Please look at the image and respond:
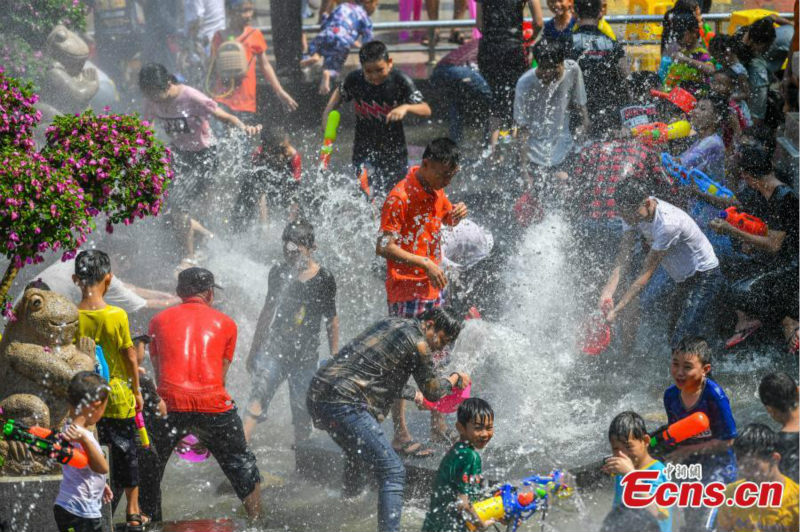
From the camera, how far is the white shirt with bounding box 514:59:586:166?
31.1 feet

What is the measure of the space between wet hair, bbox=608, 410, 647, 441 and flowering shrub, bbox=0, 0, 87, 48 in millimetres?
8652

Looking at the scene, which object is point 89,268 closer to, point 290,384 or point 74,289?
point 74,289

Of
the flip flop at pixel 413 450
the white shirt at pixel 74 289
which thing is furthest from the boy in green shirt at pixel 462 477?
the white shirt at pixel 74 289

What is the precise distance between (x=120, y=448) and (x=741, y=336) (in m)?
4.57

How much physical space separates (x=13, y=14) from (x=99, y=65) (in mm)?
1192

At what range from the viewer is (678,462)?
5.73m

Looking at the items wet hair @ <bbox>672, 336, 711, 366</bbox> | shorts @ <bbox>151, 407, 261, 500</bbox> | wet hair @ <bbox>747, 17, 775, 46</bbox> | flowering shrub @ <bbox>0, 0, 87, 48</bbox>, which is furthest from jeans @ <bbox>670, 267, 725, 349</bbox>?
flowering shrub @ <bbox>0, 0, 87, 48</bbox>

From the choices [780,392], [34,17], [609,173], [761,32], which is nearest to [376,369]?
[780,392]

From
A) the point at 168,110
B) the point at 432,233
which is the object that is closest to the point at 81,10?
the point at 168,110

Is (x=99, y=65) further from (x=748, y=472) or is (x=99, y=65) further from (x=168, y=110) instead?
(x=748, y=472)

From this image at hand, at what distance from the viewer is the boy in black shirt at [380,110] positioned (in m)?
9.08

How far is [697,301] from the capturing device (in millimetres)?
8102

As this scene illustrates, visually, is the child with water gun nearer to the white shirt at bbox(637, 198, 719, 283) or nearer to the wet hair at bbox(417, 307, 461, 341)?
the wet hair at bbox(417, 307, 461, 341)

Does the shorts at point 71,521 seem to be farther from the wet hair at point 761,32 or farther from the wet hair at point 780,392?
the wet hair at point 761,32
